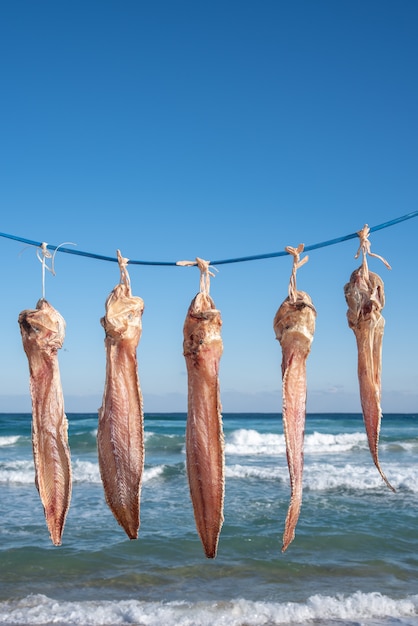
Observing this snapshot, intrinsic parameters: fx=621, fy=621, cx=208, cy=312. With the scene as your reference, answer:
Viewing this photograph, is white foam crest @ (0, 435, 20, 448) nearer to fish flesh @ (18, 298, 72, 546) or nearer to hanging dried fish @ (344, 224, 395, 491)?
fish flesh @ (18, 298, 72, 546)

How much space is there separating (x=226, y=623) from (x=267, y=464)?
1782cm

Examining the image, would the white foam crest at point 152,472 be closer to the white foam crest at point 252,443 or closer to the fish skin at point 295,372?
the white foam crest at point 252,443

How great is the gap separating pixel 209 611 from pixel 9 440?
3020 centimetres

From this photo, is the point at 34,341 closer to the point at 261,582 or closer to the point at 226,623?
the point at 226,623

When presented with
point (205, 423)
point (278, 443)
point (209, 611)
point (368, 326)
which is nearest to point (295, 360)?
point (368, 326)

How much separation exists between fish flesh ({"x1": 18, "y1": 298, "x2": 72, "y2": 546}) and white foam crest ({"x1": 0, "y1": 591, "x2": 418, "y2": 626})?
5127mm

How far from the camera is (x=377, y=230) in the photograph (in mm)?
3918

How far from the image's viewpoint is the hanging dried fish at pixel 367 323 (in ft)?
12.9

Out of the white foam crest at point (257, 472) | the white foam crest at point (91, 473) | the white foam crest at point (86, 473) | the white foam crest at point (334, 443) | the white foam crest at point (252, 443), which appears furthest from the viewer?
the white foam crest at point (334, 443)

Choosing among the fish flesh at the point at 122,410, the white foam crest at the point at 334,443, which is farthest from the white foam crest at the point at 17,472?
the fish flesh at the point at 122,410

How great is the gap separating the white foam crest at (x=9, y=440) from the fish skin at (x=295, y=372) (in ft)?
111

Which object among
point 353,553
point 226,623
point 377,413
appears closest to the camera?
point 377,413

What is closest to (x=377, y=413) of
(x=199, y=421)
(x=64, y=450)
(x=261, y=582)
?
(x=199, y=421)

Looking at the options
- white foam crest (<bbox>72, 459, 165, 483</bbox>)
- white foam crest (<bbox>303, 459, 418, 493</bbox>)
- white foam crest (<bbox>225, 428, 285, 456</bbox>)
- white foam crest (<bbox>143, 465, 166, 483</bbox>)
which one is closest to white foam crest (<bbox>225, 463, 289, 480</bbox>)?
white foam crest (<bbox>303, 459, 418, 493</bbox>)
